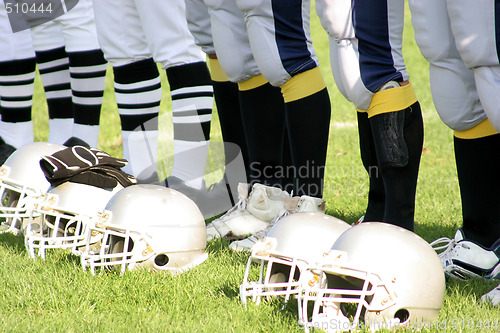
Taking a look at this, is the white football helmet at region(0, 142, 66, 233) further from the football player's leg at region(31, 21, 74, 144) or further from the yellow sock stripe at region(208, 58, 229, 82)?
the football player's leg at region(31, 21, 74, 144)

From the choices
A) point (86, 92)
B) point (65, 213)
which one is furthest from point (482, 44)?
point (86, 92)

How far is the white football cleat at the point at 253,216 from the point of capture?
8.41ft

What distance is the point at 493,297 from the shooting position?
5.71 ft

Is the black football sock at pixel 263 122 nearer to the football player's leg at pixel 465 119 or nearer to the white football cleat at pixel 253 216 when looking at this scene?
the white football cleat at pixel 253 216

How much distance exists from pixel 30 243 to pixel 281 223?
94 centimetres

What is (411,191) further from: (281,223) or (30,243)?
(30,243)

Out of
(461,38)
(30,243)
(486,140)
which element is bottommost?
(30,243)

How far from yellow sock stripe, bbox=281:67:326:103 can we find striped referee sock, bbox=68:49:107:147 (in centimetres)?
145

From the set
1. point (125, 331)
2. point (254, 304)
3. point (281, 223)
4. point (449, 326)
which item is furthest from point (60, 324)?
point (449, 326)

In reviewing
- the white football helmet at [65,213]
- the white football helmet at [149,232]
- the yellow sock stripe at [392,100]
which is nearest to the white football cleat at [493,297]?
the yellow sock stripe at [392,100]

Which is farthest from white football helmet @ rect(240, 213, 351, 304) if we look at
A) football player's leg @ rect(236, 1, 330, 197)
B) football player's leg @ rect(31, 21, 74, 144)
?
football player's leg @ rect(31, 21, 74, 144)

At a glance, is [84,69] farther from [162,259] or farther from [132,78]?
[162,259]

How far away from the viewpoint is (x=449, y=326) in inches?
62.4

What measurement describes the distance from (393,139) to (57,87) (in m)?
2.45
